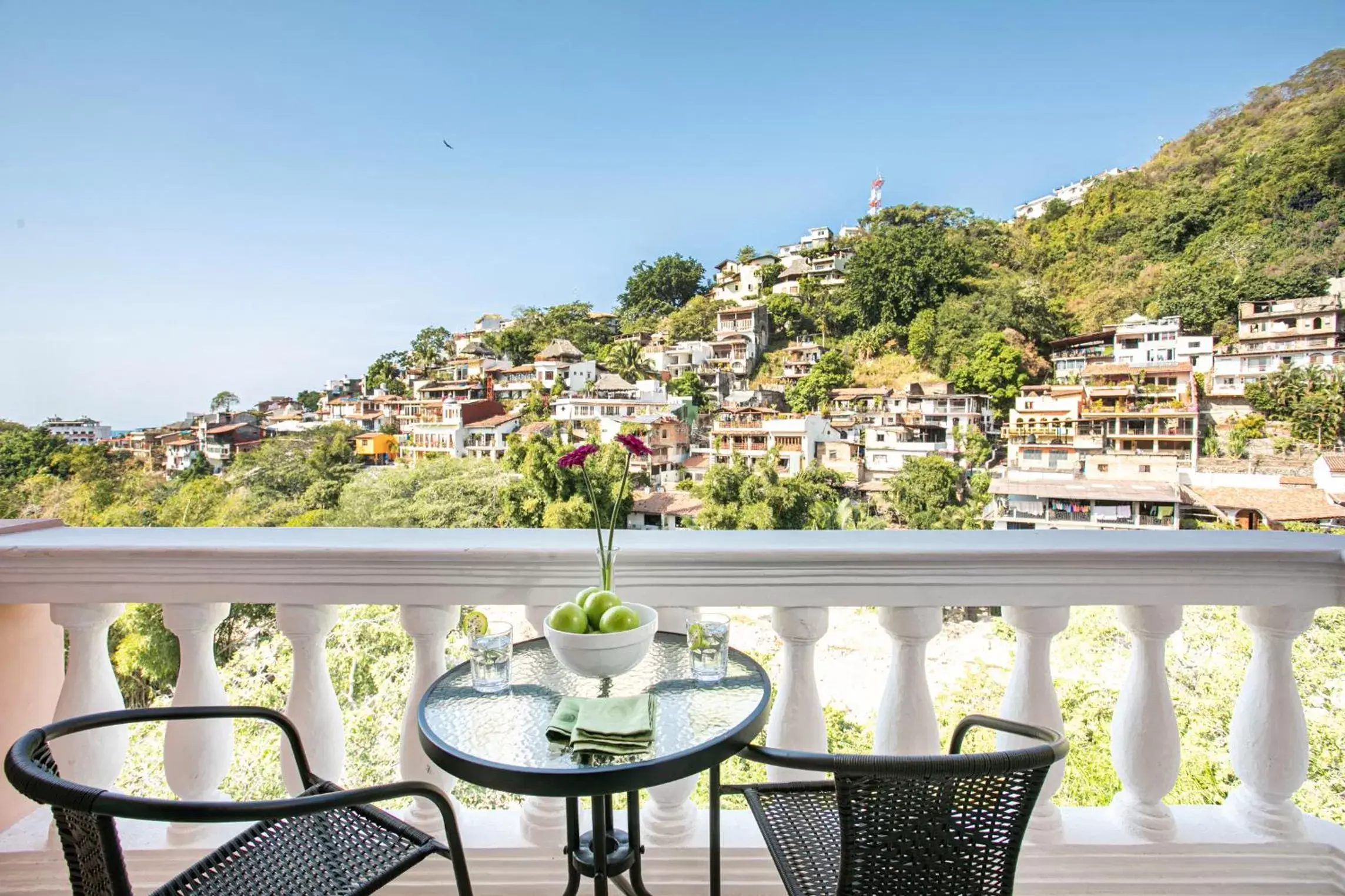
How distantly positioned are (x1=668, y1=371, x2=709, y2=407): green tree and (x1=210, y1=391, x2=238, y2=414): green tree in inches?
347

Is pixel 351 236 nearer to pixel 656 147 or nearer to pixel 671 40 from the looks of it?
pixel 656 147

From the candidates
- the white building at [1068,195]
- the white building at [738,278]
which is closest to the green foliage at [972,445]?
the white building at [1068,195]

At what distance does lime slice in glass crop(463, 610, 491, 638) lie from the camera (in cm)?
73

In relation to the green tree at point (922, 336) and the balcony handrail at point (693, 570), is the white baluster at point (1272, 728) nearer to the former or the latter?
the balcony handrail at point (693, 570)

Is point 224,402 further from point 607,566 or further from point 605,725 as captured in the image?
point 605,725

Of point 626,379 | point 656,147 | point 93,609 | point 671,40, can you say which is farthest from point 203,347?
point 93,609

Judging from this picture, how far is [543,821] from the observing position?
2.83 ft

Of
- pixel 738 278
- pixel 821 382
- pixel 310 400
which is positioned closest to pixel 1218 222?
pixel 821 382

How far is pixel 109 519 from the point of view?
1016 cm

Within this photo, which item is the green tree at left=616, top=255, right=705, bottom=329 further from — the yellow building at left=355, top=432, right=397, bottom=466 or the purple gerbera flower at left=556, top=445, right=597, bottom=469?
the purple gerbera flower at left=556, top=445, right=597, bottom=469

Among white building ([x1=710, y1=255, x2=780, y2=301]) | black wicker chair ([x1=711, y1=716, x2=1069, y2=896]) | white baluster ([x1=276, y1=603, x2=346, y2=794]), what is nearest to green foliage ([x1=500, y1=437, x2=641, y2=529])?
white building ([x1=710, y1=255, x2=780, y2=301])

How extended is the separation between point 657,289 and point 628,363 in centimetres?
252

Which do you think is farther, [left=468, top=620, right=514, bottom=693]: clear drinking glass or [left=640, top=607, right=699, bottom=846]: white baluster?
[left=640, top=607, right=699, bottom=846]: white baluster

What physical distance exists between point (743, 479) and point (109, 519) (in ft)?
33.8
